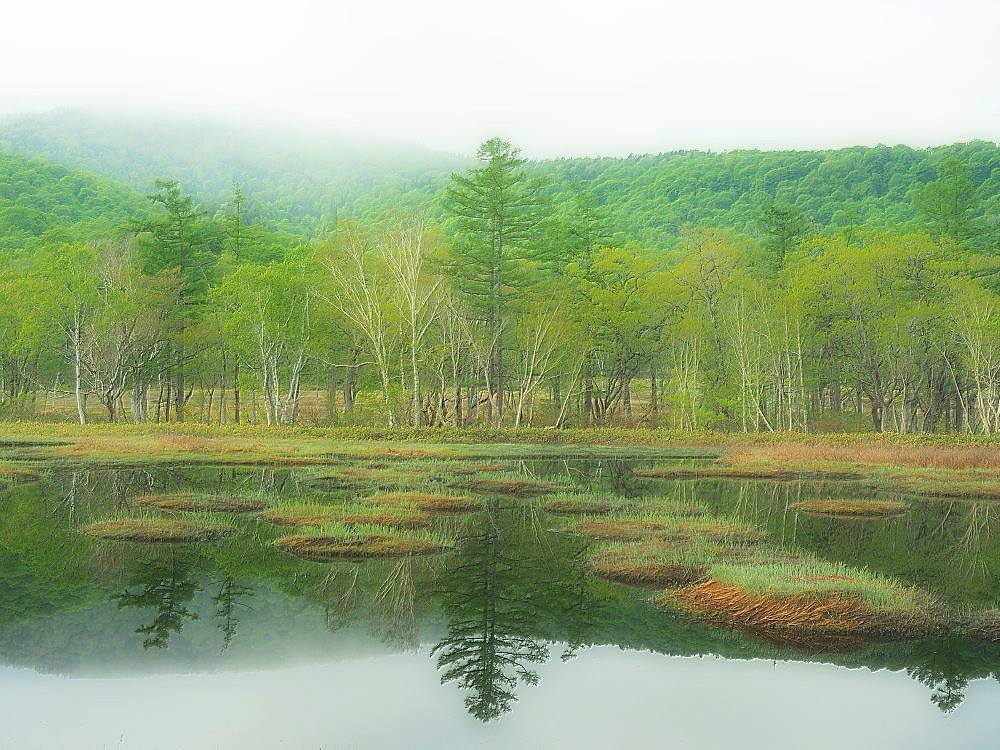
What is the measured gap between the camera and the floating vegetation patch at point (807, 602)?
12438 mm

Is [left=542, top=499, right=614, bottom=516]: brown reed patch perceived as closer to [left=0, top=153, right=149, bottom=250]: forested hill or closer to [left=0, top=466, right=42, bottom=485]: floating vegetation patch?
[left=0, top=466, right=42, bottom=485]: floating vegetation patch

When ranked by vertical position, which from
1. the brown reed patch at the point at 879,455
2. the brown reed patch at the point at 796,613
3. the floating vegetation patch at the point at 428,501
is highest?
the brown reed patch at the point at 796,613

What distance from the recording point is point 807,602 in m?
13.0

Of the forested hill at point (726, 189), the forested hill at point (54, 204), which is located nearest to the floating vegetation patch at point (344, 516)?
the forested hill at point (726, 189)

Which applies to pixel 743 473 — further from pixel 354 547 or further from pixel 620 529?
pixel 354 547

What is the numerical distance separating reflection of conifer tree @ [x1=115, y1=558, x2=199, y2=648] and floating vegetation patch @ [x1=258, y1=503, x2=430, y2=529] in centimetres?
403

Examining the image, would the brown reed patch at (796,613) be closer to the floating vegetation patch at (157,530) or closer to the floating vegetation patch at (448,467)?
the floating vegetation patch at (157,530)

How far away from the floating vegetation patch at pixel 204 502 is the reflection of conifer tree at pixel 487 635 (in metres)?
7.85

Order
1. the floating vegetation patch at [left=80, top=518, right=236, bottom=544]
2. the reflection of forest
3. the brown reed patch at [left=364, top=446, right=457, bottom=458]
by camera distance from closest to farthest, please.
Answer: the reflection of forest, the floating vegetation patch at [left=80, top=518, right=236, bottom=544], the brown reed patch at [left=364, top=446, right=457, bottom=458]

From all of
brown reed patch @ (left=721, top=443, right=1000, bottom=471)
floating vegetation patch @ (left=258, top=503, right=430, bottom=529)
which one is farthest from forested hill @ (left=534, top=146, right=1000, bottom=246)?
floating vegetation patch @ (left=258, top=503, right=430, bottom=529)

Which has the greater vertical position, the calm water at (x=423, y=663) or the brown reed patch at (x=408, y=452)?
the calm water at (x=423, y=663)

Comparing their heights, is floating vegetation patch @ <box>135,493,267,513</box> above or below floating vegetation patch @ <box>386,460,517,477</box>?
above

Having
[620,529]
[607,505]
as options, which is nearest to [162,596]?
[620,529]

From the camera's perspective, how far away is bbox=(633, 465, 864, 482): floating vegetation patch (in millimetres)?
33125
